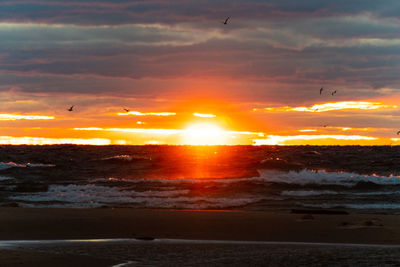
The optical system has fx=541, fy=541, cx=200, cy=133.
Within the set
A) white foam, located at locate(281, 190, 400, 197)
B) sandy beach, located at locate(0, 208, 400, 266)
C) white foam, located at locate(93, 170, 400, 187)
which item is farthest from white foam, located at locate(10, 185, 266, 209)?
white foam, located at locate(93, 170, 400, 187)

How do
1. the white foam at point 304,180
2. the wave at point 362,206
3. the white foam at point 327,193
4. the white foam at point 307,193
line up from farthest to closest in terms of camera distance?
1. the white foam at point 304,180
2. the white foam at point 327,193
3. the white foam at point 307,193
4. the wave at point 362,206

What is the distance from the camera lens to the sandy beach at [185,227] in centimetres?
1427

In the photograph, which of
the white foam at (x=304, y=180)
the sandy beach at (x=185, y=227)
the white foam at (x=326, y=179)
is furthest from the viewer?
the white foam at (x=326, y=179)

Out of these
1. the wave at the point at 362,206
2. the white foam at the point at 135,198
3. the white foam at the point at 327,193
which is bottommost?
the wave at the point at 362,206

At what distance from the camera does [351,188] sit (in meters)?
35.8

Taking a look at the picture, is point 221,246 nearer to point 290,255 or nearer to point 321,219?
point 290,255

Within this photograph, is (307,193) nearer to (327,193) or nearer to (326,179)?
(327,193)

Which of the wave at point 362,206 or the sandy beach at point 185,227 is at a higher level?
the sandy beach at point 185,227

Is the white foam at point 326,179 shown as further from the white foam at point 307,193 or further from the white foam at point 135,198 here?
the white foam at point 135,198

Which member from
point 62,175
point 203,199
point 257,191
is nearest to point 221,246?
point 203,199

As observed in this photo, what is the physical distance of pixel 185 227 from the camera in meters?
17.2

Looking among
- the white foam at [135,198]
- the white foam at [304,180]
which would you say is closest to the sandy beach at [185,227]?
the white foam at [135,198]

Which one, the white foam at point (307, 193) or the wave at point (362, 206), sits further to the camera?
the white foam at point (307, 193)

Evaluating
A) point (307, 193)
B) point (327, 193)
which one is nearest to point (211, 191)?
→ point (307, 193)
